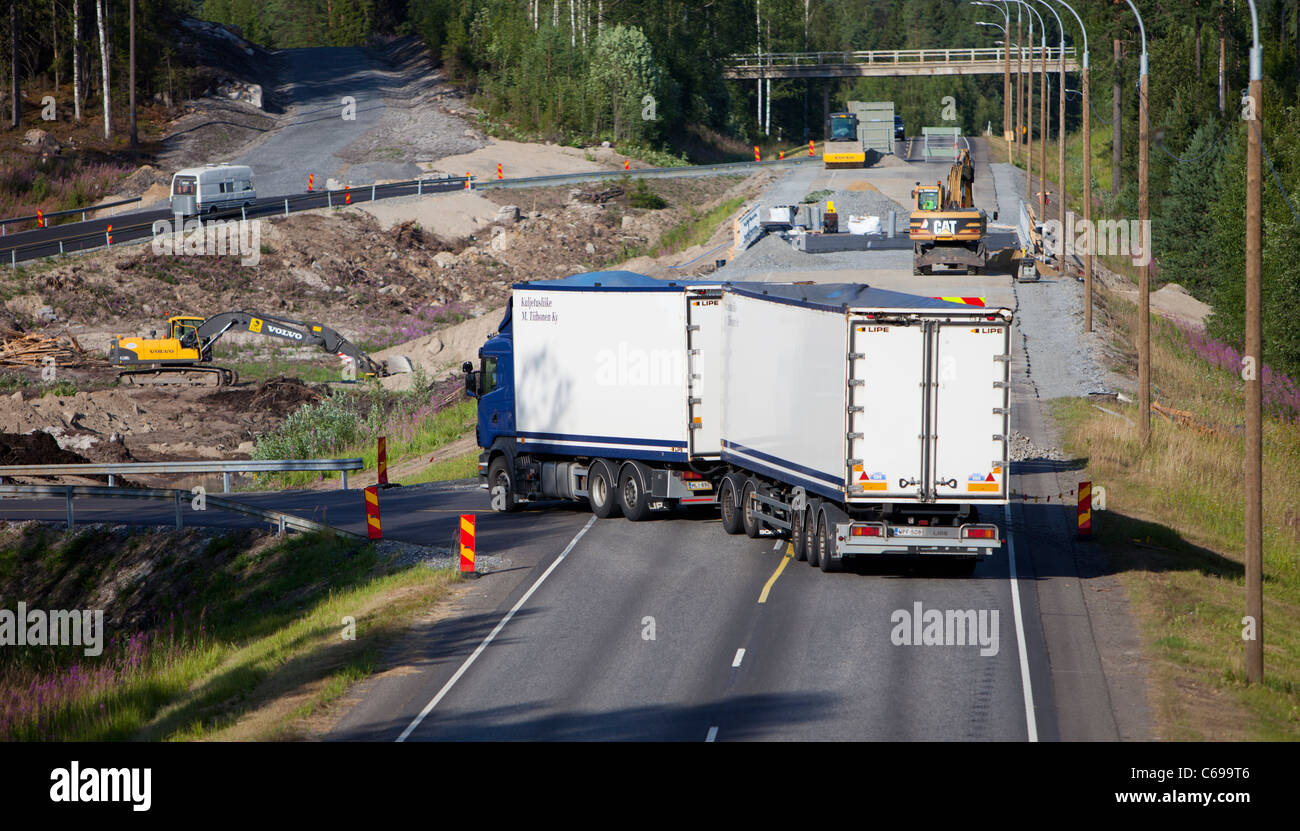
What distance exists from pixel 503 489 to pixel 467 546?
6.59 m

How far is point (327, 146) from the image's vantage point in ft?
293

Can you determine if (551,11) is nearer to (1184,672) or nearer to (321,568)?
(321,568)

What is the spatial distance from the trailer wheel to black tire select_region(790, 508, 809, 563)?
27 mm

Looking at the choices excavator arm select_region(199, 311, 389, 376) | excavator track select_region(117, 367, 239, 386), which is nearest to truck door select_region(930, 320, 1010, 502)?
excavator arm select_region(199, 311, 389, 376)

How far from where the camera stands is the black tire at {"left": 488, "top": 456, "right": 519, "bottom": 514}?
1174 inches

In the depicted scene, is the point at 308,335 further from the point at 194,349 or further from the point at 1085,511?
the point at 1085,511

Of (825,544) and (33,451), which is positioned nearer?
(825,544)

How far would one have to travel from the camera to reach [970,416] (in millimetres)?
21406

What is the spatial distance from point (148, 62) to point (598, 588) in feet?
253

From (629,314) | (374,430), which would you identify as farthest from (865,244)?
(629,314)

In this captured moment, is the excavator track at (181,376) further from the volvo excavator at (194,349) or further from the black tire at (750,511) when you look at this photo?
the black tire at (750,511)

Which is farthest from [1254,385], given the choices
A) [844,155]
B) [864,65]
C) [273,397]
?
[864,65]

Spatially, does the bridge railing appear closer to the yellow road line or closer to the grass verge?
the grass verge

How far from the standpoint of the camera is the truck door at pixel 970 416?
2133 centimetres
